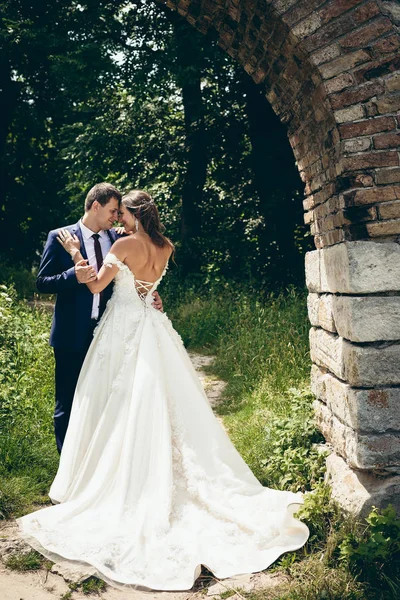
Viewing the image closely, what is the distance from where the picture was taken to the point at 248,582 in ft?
10.9

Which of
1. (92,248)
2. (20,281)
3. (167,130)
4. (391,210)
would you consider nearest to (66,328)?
(92,248)

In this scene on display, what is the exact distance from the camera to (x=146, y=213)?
4387 millimetres

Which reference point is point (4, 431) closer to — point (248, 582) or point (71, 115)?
point (248, 582)

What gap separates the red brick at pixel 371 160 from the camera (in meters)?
3.55

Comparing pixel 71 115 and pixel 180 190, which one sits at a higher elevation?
pixel 71 115

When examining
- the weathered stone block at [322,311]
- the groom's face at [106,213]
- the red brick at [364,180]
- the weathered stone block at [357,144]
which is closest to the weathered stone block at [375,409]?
the weathered stone block at [322,311]

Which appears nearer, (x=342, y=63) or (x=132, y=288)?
(x=342, y=63)

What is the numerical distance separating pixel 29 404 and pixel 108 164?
885cm

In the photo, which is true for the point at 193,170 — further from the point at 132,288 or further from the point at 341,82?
the point at 341,82

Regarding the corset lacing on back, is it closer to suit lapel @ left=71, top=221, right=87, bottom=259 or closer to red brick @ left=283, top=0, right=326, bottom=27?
suit lapel @ left=71, top=221, right=87, bottom=259

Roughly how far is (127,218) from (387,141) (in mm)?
Answer: 2008

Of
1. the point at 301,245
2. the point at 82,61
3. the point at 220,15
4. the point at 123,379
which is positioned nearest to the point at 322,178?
the point at 220,15

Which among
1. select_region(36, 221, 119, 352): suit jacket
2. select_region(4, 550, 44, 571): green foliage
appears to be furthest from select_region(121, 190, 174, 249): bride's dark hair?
select_region(4, 550, 44, 571): green foliage

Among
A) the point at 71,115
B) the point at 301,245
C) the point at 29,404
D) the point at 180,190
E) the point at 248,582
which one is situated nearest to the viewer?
the point at 248,582
